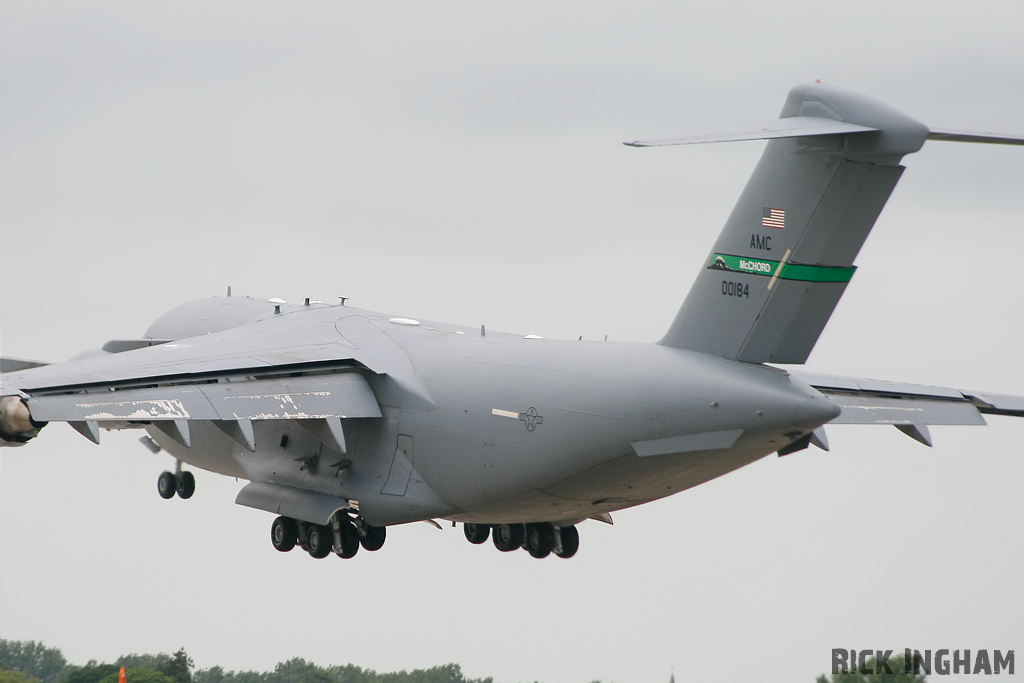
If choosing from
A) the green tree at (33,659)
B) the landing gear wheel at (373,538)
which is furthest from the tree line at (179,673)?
the landing gear wheel at (373,538)

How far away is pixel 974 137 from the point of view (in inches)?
455

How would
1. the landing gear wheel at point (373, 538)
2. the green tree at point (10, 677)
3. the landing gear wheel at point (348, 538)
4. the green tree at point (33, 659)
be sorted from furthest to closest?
the green tree at point (33, 659)
the green tree at point (10, 677)
the landing gear wheel at point (373, 538)
the landing gear wheel at point (348, 538)

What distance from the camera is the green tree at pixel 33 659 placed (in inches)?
1347

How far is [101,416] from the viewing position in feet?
43.7

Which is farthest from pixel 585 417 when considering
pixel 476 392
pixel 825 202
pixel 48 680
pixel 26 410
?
pixel 48 680

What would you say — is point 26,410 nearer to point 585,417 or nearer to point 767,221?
point 585,417

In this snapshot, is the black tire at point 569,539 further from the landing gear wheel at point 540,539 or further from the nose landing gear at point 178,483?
the nose landing gear at point 178,483

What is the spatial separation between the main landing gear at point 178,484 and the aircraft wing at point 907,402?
7738 mm

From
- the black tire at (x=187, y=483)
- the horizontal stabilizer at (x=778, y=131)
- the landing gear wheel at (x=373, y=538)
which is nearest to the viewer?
the horizontal stabilizer at (x=778, y=131)

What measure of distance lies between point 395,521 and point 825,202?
585 cm

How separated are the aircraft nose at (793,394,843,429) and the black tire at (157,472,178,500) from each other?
9.53 m

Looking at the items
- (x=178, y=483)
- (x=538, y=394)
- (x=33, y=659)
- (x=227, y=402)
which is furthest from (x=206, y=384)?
(x=33, y=659)

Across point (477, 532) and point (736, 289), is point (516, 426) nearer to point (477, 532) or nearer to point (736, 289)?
point (736, 289)

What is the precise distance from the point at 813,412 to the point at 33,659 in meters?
26.9
